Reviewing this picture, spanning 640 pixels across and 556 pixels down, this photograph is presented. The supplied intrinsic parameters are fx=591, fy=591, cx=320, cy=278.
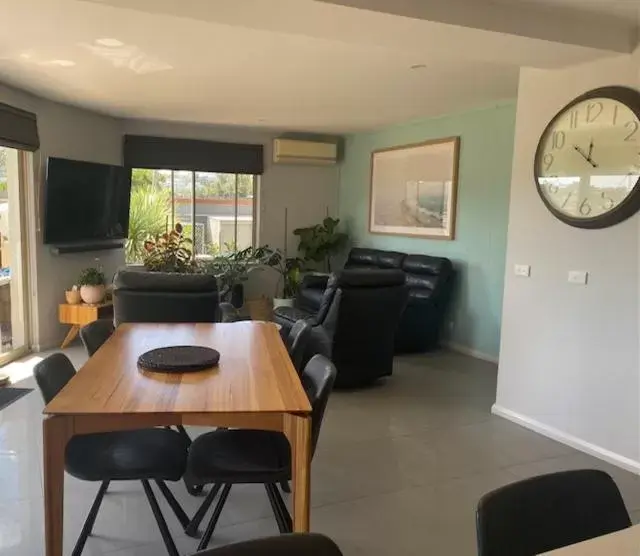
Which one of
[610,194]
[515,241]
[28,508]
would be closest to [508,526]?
[28,508]

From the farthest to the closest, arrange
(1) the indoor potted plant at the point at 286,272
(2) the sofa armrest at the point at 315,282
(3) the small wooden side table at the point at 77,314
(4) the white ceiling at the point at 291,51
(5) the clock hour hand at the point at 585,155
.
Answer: (1) the indoor potted plant at the point at 286,272 → (2) the sofa armrest at the point at 315,282 → (3) the small wooden side table at the point at 77,314 → (5) the clock hour hand at the point at 585,155 → (4) the white ceiling at the point at 291,51

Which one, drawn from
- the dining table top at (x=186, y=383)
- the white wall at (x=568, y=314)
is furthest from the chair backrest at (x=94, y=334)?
the white wall at (x=568, y=314)

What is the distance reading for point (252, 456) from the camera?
2.35m

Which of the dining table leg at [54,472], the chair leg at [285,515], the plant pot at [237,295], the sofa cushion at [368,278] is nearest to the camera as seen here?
the dining table leg at [54,472]

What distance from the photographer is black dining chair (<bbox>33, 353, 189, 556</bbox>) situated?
224 centimetres

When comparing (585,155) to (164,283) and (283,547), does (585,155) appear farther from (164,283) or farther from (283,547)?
(283,547)

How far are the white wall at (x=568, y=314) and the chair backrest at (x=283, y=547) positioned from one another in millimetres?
2831

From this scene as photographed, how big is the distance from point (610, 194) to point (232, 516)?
272 cm

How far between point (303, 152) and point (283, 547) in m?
6.97

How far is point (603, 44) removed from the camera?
321 centimetres

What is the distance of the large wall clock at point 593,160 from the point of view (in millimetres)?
3324

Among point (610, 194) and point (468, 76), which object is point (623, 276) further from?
point (468, 76)

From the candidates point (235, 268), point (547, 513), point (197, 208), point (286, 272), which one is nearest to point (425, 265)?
point (286, 272)

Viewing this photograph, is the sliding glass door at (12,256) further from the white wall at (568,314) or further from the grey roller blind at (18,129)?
the white wall at (568,314)
